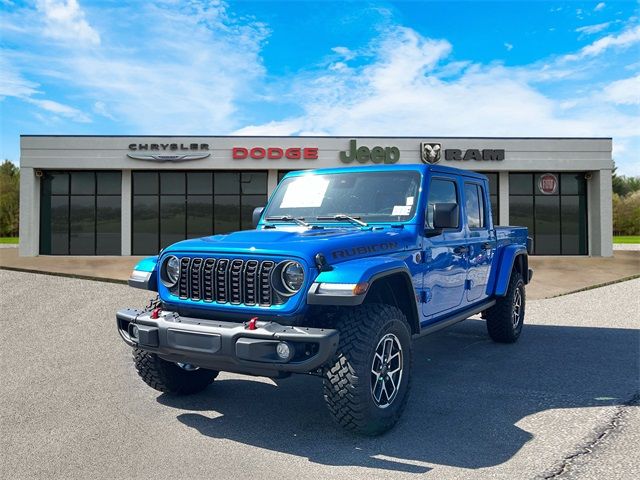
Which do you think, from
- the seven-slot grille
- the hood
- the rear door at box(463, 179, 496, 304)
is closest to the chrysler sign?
the rear door at box(463, 179, 496, 304)

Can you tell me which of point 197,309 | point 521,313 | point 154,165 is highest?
point 154,165

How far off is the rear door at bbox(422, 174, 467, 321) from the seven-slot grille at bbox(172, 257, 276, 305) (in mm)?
1634

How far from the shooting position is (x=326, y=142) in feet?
80.0

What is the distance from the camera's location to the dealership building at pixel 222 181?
24391 mm

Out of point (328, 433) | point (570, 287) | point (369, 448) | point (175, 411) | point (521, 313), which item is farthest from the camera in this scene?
point (570, 287)

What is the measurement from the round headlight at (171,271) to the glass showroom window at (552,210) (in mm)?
24597

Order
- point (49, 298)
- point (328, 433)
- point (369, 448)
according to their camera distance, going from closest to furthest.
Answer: point (369, 448) < point (328, 433) < point (49, 298)

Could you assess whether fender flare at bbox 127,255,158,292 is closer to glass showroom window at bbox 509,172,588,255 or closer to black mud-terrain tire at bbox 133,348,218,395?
black mud-terrain tire at bbox 133,348,218,395

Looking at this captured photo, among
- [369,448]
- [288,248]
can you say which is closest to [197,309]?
[288,248]

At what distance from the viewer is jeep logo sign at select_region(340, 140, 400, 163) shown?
24156 millimetres

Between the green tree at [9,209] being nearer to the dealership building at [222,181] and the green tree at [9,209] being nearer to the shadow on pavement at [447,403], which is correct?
the dealership building at [222,181]

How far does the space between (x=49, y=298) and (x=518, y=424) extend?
29.1 feet

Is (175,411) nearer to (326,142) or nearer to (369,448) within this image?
(369,448)


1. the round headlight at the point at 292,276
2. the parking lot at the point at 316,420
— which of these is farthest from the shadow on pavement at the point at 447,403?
the round headlight at the point at 292,276
